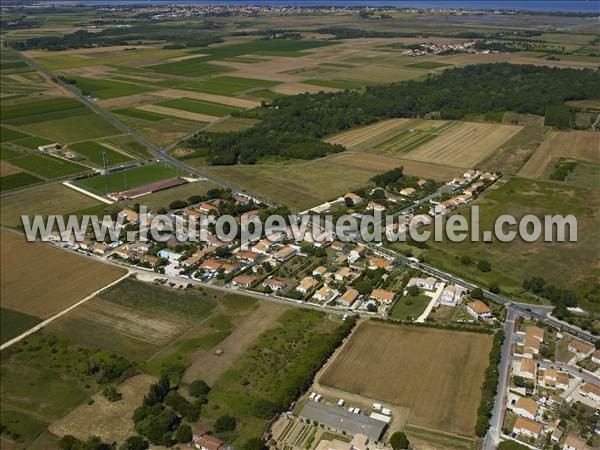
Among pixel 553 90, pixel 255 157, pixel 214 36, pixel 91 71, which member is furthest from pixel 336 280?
pixel 214 36

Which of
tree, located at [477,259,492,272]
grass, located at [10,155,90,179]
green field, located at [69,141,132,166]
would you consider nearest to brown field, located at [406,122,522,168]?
tree, located at [477,259,492,272]

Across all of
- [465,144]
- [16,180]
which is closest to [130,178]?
[16,180]

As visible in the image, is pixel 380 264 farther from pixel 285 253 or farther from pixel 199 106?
pixel 199 106

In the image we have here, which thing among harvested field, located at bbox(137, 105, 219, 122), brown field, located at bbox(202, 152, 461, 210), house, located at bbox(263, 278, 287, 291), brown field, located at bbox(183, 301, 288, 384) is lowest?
brown field, located at bbox(183, 301, 288, 384)

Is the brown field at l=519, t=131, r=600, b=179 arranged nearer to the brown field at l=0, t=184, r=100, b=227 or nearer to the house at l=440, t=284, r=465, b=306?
the house at l=440, t=284, r=465, b=306

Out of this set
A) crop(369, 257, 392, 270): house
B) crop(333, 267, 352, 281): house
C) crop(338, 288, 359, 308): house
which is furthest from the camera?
crop(369, 257, 392, 270): house

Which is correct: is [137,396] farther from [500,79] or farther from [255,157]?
[500,79]
